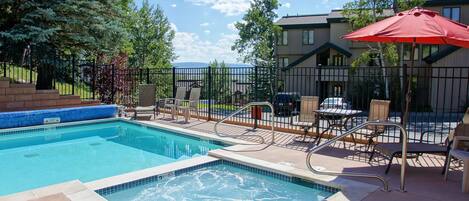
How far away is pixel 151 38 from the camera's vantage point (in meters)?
35.0

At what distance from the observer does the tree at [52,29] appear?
12.1 meters

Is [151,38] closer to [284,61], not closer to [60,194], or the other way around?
[284,61]

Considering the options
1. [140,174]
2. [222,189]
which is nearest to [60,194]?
[140,174]

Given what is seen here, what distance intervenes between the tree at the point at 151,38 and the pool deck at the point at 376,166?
27.9 m

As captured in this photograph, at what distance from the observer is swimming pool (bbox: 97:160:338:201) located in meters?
4.98

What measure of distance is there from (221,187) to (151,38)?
3150 cm

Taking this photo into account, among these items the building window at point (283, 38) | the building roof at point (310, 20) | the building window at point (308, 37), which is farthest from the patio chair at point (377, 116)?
the building window at point (283, 38)

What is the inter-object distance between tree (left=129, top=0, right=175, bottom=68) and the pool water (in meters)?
28.8

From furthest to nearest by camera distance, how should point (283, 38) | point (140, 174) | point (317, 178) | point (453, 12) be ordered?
point (283, 38)
point (453, 12)
point (140, 174)
point (317, 178)

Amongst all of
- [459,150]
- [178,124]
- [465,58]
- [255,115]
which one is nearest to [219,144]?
[255,115]

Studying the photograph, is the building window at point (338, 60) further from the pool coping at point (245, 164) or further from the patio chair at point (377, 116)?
the pool coping at point (245, 164)

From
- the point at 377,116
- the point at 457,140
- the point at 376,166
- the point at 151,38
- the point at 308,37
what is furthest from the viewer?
the point at 151,38

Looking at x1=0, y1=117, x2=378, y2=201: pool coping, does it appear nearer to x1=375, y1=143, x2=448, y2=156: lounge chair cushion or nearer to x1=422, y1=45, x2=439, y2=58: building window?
x1=375, y1=143, x2=448, y2=156: lounge chair cushion

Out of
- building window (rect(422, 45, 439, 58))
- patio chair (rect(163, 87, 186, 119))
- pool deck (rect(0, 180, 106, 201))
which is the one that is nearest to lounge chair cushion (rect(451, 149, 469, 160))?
pool deck (rect(0, 180, 106, 201))
